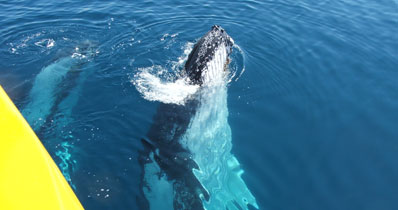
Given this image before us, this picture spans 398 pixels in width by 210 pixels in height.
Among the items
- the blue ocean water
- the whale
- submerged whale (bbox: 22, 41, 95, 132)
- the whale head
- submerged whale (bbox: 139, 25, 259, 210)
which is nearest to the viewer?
submerged whale (bbox: 139, 25, 259, 210)

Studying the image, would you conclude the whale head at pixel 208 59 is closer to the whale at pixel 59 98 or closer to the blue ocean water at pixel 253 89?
the blue ocean water at pixel 253 89

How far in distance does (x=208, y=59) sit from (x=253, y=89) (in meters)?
2.40

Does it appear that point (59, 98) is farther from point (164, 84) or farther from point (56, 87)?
point (164, 84)

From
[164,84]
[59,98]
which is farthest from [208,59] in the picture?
[59,98]

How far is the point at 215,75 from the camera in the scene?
1357 cm

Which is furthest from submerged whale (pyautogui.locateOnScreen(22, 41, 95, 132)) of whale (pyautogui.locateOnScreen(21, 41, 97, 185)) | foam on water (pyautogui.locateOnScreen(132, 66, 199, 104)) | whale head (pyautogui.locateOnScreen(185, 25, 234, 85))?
whale head (pyautogui.locateOnScreen(185, 25, 234, 85))

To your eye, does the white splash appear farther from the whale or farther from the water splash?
the whale

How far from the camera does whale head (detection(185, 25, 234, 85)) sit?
42.7ft

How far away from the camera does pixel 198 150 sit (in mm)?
11156

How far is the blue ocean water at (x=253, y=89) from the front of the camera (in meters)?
10.4

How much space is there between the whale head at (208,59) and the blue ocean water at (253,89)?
3.71 ft

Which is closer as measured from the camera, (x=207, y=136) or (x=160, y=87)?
(x=207, y=136)

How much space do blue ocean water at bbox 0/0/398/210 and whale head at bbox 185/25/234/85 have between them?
113 cm

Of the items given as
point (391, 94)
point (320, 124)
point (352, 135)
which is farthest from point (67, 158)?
point (391, 94)
